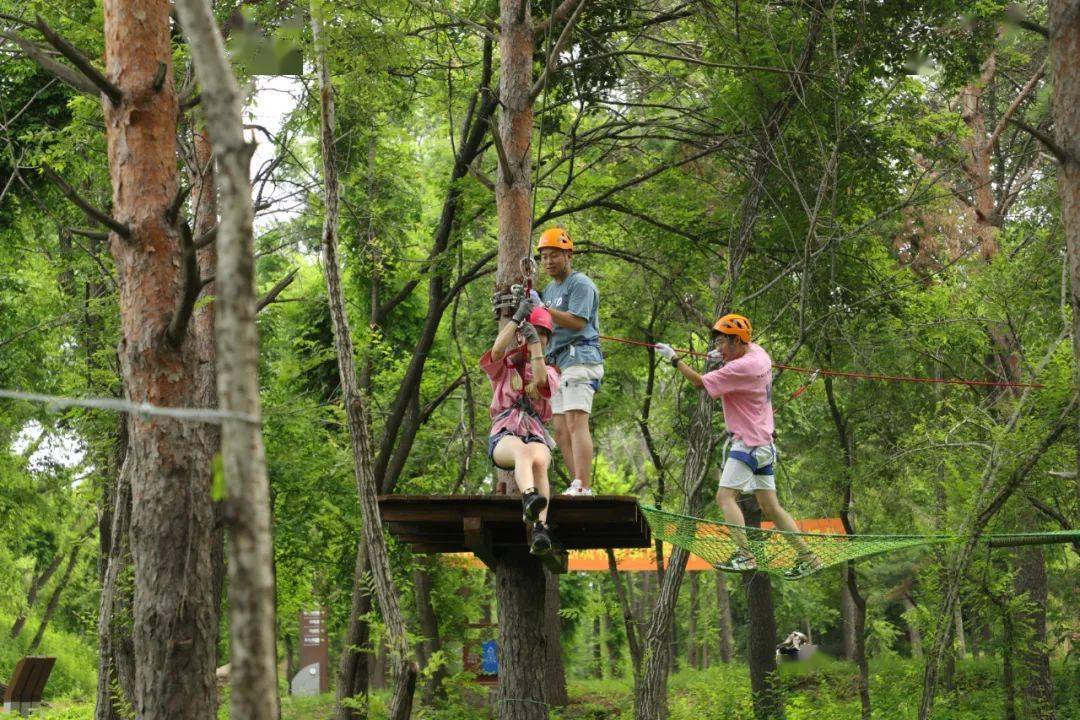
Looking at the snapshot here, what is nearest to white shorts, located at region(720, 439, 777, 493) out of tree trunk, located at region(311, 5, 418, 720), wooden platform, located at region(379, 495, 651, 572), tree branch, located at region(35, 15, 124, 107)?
wooden platform, located at region(379, 495, 651, 572)

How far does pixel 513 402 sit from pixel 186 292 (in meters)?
1.66

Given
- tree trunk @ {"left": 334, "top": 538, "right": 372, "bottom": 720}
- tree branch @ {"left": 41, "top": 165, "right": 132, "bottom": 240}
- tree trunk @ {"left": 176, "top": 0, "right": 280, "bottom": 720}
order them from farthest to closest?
tree trunk @ {"left": 334, "top": 538, "right": 372, "bottom": 720}, tree branch @ {"left": 41, "top": 165, "right": 132, "bottom": 240}, tree trunk @ {"left": 176, "top": 0, "right": 280, "bottom": 720}

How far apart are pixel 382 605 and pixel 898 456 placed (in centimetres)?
645

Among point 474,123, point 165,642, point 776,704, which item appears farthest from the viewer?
point 776,704

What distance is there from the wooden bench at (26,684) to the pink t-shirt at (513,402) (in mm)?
11272

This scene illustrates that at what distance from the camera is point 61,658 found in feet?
84.4

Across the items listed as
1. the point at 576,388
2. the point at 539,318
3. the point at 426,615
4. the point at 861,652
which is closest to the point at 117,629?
the point at 576,388

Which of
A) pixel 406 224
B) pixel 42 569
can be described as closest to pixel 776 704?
pixel 406 224

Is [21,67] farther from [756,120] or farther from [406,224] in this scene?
[756,120]

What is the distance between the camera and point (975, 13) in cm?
893

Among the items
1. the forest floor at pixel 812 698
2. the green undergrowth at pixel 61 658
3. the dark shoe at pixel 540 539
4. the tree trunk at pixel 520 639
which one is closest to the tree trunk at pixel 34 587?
the green undergrowth at pixel 61 658

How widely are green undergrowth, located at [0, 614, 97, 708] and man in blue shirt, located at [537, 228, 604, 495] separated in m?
20.1

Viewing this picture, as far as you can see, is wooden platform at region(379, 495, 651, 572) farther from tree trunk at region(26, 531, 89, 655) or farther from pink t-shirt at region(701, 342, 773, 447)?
tree trunk at region(26, 531, 89, 655)

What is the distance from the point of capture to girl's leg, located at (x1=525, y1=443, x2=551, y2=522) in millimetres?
5371
